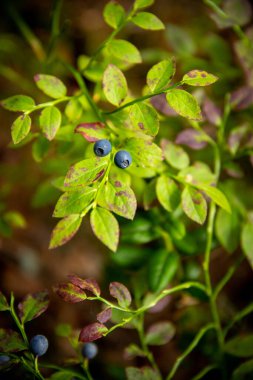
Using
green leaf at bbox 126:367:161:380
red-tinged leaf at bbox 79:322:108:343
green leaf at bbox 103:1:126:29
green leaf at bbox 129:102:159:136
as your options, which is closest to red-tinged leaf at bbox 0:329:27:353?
red-tinged leaf at bbox 79:322:108:343

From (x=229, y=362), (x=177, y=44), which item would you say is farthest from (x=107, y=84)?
(x=229, y=362)

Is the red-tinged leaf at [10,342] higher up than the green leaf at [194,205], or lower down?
lower down

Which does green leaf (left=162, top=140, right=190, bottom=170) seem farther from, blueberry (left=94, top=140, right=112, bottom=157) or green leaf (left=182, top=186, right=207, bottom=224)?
blueberry (left=94, top=140, right=112, bottom=157)

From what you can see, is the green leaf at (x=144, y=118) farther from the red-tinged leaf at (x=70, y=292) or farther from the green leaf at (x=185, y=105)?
the red-tinged leaf at (x=70, y=292)

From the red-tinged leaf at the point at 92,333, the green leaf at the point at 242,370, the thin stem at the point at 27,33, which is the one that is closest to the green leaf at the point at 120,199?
the red-tinged leaf at the point at 92,333

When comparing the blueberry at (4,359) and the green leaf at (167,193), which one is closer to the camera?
the blueberry at (4,359)

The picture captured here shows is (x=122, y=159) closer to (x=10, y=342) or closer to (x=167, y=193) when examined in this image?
(x=167, y=193)

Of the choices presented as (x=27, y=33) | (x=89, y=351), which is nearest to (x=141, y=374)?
(x=89, y=351)
